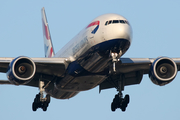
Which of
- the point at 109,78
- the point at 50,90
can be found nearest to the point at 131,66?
the point at 109,78

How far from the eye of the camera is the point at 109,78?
38.5 meters

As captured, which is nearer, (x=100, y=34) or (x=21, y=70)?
(x=100, y=34)

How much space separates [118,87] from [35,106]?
756cm

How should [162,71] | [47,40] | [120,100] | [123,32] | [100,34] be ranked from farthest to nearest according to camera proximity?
[47,40] < [120,100] < [162,71] < [100,34] < [123,32]

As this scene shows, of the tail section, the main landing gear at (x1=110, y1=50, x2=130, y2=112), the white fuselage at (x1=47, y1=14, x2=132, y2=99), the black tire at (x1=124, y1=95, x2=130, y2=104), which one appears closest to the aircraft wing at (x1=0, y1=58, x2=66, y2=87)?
the white fuselage at (x1=47, y1=14, x2=132, y2=99)

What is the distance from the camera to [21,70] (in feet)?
110

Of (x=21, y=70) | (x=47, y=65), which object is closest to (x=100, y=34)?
(x=47, y=65)

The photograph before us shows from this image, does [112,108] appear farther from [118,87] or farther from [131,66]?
[131,66]

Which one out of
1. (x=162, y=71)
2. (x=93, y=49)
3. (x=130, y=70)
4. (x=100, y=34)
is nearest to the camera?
(x=100, y=34)

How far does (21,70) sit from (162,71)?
1133 centimetres

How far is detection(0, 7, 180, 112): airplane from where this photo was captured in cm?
3116

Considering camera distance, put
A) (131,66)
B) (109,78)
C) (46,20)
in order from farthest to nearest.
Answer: (46,20) < (109,78) < (131,66)

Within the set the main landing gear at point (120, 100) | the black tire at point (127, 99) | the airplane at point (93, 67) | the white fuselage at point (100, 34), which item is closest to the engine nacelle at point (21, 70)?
the airplane at point (93, 67)

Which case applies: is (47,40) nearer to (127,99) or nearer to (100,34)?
(127,99)
